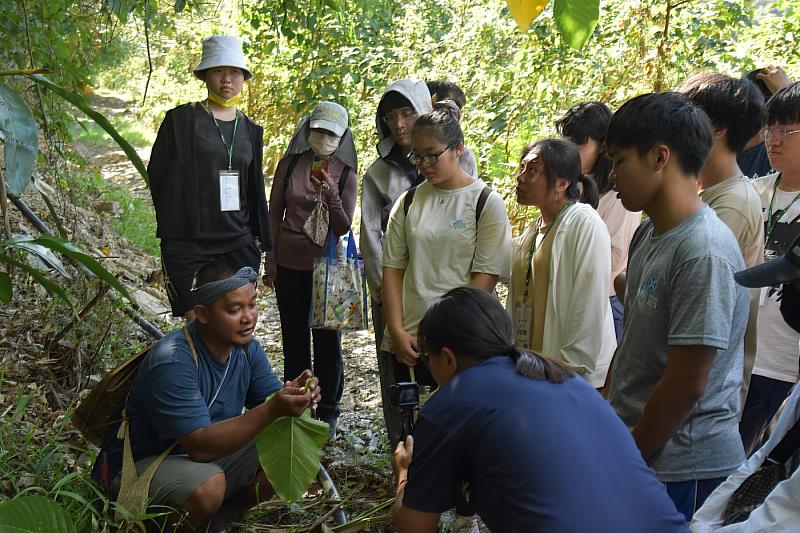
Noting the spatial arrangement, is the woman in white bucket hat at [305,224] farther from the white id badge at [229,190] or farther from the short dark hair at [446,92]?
the short dark hair at [446,92]

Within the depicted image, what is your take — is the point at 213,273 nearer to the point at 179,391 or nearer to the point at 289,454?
the point at 179,391

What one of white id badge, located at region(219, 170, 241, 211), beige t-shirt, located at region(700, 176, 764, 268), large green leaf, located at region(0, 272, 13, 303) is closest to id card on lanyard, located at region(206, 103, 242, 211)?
white id badge, located at region(219, 170, 241, 211)

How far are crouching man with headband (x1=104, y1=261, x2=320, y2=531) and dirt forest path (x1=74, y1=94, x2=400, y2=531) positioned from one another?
0.29 m

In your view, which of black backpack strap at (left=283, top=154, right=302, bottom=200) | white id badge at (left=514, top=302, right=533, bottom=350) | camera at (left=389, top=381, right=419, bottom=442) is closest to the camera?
camera at (left=389, top=381, right=419, bottom=442)

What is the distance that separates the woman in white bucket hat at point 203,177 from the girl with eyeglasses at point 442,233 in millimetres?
1272

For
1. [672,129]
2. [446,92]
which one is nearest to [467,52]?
[446,92]

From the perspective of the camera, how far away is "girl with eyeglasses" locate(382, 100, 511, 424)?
334 cm

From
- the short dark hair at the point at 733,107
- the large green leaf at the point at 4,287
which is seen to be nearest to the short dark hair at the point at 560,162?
the short dark hair at the point at 733,107

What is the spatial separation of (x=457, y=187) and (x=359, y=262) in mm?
1124

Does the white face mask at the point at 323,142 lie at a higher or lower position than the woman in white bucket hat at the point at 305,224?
higher

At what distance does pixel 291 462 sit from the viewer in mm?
2820

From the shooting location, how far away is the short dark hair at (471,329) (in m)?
2.07

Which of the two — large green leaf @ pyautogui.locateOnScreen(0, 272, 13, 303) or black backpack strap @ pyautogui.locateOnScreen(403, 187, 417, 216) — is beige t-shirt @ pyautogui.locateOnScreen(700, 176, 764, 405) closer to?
black backpack strap @ pyautogui.locateOnScreen(403, 187, 417, 216)

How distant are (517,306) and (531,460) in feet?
4.41
